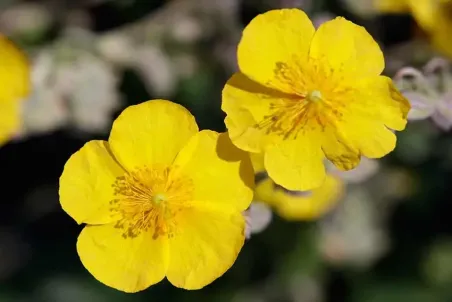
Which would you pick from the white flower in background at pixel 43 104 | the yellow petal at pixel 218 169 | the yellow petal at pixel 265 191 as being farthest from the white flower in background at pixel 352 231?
the yellow petal at pixel 218 169

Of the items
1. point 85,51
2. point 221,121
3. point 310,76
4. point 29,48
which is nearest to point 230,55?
point 221,121

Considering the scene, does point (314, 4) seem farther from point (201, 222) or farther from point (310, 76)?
point (201, 222)

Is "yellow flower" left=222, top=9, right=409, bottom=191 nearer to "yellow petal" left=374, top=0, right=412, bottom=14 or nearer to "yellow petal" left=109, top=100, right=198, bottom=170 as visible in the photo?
"yellow petal" left=109, top=100, right=198, bottom=170

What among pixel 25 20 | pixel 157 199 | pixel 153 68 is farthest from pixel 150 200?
pixel 25 20

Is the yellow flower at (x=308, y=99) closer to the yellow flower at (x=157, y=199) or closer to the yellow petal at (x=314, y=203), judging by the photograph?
the yellow flower at (x=157, y=199)

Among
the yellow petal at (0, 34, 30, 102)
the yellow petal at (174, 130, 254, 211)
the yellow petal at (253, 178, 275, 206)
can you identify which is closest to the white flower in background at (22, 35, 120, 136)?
the yellow petal at (0, 34, 30, 102)

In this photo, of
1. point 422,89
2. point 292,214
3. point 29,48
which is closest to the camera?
point 422,89
